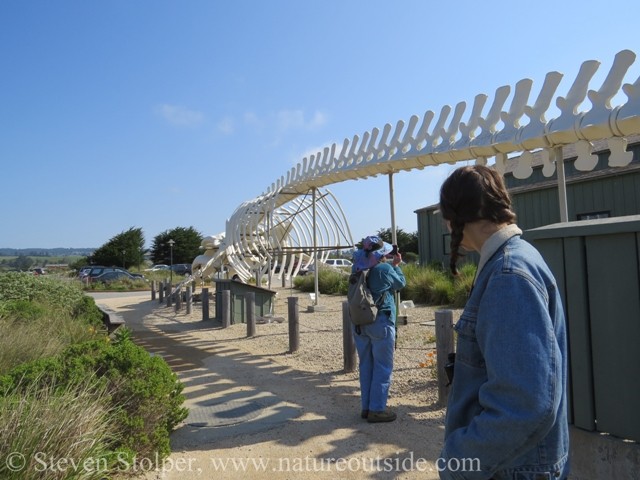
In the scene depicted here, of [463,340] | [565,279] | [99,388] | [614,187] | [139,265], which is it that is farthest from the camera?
[139,265]

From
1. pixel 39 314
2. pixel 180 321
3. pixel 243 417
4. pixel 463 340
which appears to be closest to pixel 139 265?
pixel 180 321

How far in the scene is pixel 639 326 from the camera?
2719mm

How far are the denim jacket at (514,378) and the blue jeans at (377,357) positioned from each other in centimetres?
307

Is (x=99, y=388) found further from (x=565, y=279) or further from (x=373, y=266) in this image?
(x=565, y=279)

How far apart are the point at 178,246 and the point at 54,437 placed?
54.7 meters

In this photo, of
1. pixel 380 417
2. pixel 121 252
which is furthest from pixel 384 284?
pixel 121 252

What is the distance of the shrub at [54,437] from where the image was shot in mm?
2795

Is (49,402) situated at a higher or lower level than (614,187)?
lower

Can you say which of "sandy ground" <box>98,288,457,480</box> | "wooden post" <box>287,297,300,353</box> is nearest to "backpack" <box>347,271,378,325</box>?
"sandy ground" <box>98,288,457,480</box>

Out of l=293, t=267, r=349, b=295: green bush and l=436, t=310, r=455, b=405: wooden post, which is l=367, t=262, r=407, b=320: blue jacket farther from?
l=293, t=267, r=349, b=295: green bush

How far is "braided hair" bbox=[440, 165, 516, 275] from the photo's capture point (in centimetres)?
162

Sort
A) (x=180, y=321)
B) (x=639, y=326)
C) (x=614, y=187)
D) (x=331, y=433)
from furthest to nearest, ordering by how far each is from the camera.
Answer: (x=180, y=321) → (x=614, y=187) → (x=331, y=433) → (x=639, y=326)

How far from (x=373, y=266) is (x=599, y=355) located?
2279mm

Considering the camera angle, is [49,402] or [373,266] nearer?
[49,402]
